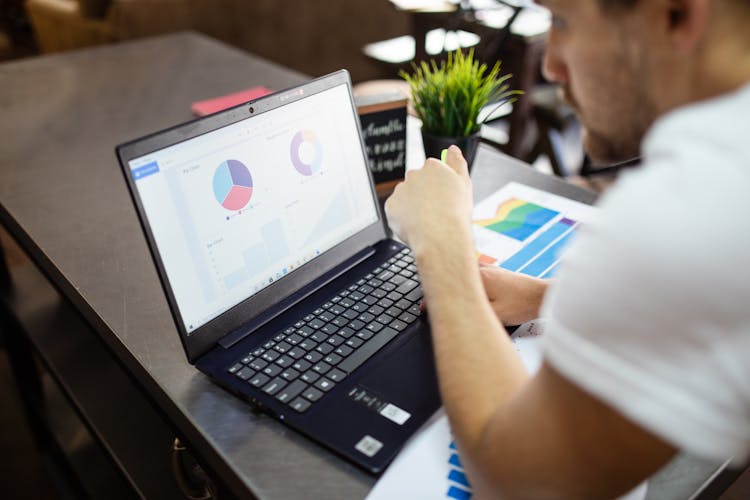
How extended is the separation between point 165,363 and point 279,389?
6.9 inches

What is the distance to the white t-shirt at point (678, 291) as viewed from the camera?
15.8 inches

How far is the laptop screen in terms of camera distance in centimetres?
67

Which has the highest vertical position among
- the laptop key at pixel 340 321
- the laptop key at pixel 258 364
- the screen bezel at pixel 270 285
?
the screen bezel at pixel 270 285

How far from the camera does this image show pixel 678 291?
41cm

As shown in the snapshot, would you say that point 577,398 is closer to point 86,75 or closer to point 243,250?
point 243,250

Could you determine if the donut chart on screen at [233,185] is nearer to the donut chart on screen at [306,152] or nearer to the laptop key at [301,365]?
the donut chart on screen at [306,152]

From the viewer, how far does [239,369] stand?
0.70 metres

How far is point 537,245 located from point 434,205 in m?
0.32

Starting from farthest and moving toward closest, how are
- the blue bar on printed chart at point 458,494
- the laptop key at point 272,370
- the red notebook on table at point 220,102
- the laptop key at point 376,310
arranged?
the red notebook on table at point 220,102 → the laptop key at point 376,310 → the laptop key at point 272,370 → the blue bar on printed chart at point 458,494

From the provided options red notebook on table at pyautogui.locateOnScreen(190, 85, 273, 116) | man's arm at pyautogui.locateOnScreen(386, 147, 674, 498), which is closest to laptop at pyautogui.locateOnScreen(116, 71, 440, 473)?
man's arm at pyautogui.locateOnScreen(386, 147, 674, 498)

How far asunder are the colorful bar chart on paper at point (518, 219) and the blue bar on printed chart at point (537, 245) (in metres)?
0.02

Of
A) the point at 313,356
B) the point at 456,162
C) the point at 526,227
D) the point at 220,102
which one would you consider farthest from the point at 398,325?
the point at 220,102

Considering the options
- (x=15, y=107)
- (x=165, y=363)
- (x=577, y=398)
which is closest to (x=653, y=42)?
(x=577, y=398)

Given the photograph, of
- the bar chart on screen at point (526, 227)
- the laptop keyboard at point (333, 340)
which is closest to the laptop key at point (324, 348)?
the laptop keyboard at point (333, 340)
